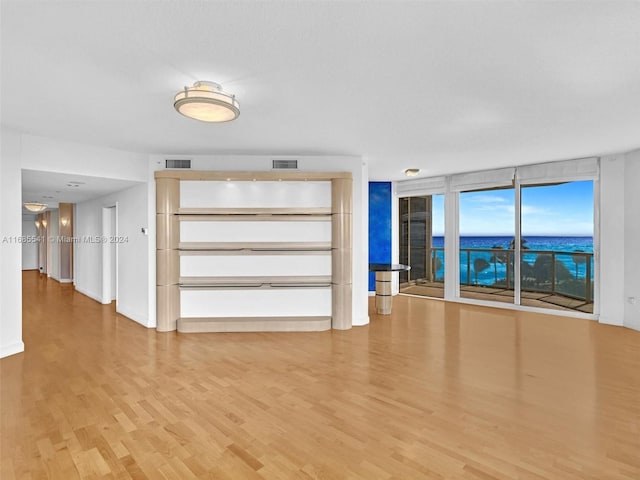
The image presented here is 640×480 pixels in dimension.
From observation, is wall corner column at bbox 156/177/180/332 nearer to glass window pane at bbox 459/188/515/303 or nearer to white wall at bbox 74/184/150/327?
white wall at bbox 74/184/150/327

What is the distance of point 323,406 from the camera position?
2.84m

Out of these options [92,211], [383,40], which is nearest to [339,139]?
[383,40]

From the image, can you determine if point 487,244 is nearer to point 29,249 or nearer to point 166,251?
point 166,251

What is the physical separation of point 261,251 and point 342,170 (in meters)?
1.89

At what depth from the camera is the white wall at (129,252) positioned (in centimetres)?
543

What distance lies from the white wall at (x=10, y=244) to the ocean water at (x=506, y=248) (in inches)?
299

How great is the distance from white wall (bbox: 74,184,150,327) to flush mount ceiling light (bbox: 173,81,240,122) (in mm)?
3061

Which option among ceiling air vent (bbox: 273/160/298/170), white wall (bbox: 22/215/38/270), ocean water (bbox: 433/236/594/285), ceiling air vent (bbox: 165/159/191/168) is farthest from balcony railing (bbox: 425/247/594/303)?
white wall (bbox: 22/215/38/270)

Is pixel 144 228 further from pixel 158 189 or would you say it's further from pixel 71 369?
pixel 71 369

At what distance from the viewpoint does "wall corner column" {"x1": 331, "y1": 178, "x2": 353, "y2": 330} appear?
5.18 m

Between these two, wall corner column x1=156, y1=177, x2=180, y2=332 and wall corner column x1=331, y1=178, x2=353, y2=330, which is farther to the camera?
wall corner column x1=331, y1=178, x2=353, y2=330

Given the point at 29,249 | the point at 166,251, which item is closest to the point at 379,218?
the point at 166,251

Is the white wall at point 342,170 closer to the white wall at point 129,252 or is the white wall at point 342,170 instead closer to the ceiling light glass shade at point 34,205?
the white wall at point 129,252

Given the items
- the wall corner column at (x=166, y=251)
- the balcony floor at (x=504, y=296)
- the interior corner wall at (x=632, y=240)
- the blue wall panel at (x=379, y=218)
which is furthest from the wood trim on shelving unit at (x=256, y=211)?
the interior corner wall at (x=632, y=240)
